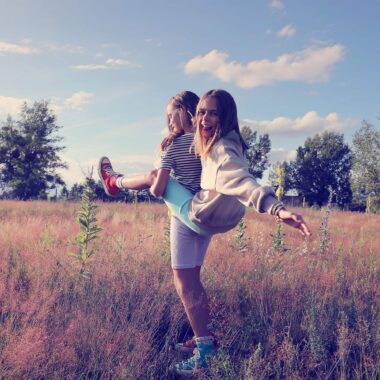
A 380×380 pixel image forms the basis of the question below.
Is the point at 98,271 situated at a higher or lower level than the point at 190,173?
lower

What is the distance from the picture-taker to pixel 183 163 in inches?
99.1

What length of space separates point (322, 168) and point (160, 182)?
160ft

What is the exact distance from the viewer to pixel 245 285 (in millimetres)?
3928

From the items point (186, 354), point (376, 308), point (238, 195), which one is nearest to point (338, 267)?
point (376, 308)

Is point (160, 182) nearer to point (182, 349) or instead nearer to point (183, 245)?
point (183, 245)

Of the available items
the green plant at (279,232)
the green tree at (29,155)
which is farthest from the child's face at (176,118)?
the green tree at (29,155)

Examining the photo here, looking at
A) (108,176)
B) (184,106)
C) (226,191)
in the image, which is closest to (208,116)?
(184,106)

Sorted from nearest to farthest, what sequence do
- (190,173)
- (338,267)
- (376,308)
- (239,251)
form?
(190,173), (376,308), (338,267), (239,251)

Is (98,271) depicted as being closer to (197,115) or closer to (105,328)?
(105,328)

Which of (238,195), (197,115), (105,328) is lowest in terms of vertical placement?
(105,328)

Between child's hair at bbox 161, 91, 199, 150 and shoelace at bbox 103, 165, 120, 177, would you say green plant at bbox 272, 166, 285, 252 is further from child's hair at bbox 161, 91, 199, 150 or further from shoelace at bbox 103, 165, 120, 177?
child's hair at bbox 161, 91, 199, 150

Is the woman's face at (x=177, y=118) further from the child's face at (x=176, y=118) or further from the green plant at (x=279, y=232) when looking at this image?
the green plant at (x=279, y=232)

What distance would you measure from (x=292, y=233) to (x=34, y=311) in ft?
20.8

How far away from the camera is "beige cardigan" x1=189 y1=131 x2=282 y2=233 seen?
1.89 metres
